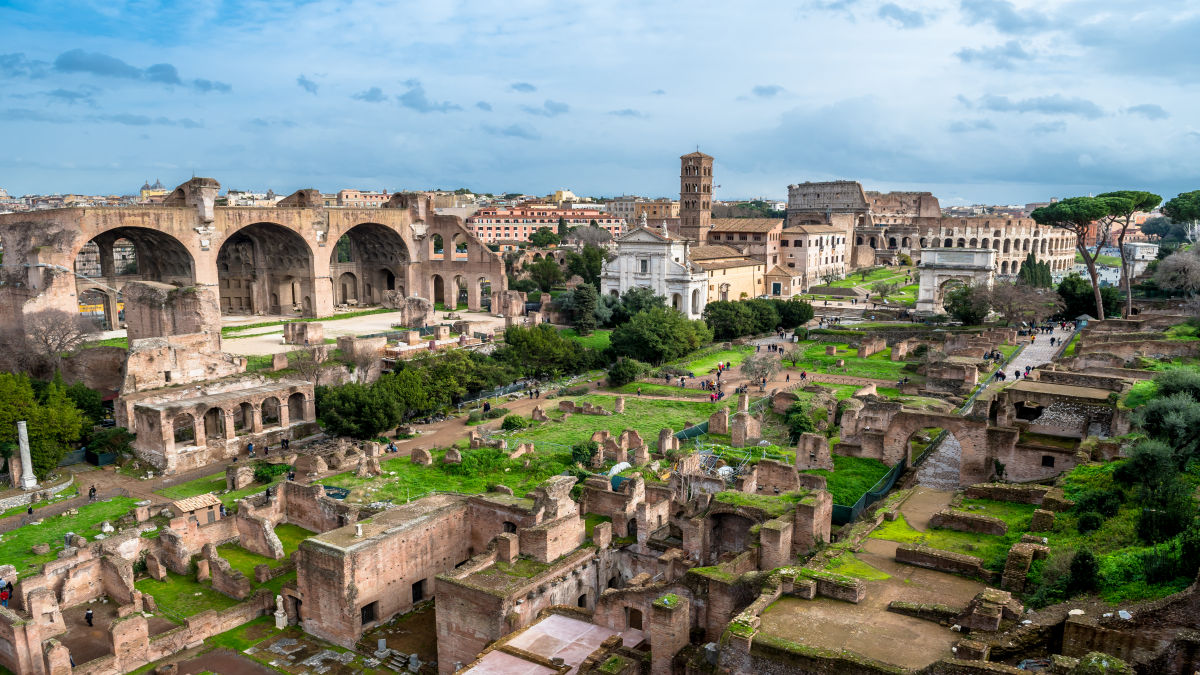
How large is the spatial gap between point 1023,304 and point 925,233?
49348 millimetres

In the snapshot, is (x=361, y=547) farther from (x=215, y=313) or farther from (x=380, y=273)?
(x=380, y=273)

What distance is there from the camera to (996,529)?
55.4 feet

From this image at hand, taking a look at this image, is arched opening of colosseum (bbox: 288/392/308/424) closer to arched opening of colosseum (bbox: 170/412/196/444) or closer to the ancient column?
arched opening of colosseum (bbox: 170/412/196/444)

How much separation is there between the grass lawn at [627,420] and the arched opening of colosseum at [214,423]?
38.3 feet

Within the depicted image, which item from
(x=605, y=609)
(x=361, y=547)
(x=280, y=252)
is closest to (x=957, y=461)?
(x=605, y=609)

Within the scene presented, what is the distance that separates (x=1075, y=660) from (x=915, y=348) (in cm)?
3975

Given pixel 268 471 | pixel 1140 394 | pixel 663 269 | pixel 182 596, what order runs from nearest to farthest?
pixel 182 596
pixel 1140 394
pixel 268 471
pixel 663 269

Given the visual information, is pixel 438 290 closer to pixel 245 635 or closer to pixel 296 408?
pixel 296 408

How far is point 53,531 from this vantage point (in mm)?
24125

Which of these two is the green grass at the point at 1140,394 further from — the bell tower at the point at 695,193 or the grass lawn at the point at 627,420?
the bell tower at the point at 695,193

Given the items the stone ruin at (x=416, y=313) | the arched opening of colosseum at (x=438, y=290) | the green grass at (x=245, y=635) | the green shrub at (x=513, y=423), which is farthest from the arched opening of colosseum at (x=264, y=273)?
the green grass at (x=245, y=635)

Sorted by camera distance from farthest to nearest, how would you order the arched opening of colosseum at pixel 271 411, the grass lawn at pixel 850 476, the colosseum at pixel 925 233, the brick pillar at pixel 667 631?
A: the colosseum at pixel 925 233 < the arched opening of colosseum at pixel 271 411 < the grass lawn at pixel 850 476 < the brick pillar at pixel 667 631

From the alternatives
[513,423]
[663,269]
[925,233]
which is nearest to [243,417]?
[513,423]

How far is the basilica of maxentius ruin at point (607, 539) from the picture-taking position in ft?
42.3
